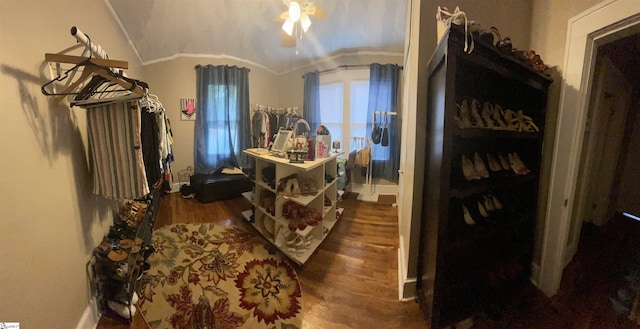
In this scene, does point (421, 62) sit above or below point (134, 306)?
above

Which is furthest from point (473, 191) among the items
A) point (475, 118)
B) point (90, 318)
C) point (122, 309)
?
point (90, 318)

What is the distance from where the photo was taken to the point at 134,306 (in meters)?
1.51

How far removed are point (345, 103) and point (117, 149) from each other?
368 centimetres

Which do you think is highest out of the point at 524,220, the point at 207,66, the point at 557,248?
the point at 207,66

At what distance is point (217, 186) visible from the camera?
→ 363 centimetres

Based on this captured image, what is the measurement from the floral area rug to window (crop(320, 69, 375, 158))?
284 cm

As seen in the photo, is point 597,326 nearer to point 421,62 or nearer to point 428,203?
point 428,203

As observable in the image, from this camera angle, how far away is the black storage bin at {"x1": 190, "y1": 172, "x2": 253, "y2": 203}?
11.7ft

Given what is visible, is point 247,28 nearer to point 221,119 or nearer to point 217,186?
point 221,119

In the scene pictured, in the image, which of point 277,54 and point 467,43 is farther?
point 277,54

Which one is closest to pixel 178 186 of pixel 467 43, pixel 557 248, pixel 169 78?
pixel 169 78

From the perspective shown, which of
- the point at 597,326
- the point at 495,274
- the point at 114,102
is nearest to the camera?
the point at 114,102

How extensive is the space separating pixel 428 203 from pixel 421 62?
3.00 feet

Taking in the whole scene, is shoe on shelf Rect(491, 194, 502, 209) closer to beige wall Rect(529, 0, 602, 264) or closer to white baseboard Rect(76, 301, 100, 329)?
beige wall Rect(529, 0, 602, 264)
